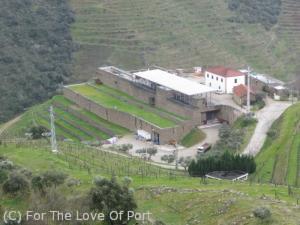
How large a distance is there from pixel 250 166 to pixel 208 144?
13.7 m

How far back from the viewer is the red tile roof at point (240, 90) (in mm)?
55438

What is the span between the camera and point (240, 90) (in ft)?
183

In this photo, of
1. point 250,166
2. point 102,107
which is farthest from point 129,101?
point 250,166

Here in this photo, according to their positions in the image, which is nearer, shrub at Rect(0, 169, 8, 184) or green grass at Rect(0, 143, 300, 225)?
green grass at Rect(0, 143, 300, 225)

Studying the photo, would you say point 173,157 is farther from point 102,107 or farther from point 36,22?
point 36,22

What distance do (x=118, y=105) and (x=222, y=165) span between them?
23308 mm

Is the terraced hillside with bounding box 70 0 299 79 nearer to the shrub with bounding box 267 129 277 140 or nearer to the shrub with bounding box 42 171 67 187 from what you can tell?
the shrub with bounding box 267 129 277 140

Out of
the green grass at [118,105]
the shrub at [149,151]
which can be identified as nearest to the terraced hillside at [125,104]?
the green grass at [118,105]

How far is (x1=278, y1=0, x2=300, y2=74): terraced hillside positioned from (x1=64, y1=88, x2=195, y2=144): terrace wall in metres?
32.9

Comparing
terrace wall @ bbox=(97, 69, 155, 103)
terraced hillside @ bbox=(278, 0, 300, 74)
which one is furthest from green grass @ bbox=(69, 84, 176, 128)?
terraced hillside @ bbox=(278, 0, 300, 74)

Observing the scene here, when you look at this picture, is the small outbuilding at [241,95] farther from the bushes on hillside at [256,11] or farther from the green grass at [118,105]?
the bushes on hillside at [256,11]

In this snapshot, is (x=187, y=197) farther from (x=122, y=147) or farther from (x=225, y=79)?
(x=225, y=79)

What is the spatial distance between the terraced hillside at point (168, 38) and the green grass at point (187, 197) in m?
44.5

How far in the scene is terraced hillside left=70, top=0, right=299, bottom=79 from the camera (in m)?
80.2
